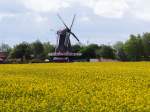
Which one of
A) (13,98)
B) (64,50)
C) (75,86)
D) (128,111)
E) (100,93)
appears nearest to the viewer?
(128,111)

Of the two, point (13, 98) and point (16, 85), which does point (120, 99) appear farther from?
point (16, 85)

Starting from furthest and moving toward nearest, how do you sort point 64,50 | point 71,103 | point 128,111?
point 64,50, point 71,103, point 128,111

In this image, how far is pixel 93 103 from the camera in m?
22.3

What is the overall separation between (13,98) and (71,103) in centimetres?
286

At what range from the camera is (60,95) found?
80.4 feet

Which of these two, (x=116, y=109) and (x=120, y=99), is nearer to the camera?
(x=116, y=109)

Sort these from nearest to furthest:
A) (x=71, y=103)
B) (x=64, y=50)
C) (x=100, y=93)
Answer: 1. (x=71, y=103)
2. (x=100, y=93)
3. (x=64, y=50)

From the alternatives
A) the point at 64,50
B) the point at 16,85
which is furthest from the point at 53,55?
the point at 16,85

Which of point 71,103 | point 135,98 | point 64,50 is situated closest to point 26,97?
point 71,103

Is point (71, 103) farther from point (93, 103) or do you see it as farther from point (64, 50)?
point (64, 50)

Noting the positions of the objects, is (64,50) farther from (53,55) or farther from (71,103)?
(71,103)

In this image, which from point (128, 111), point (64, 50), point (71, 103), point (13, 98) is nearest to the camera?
point (128, 111)

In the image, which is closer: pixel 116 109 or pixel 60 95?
pixel 116 109

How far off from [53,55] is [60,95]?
168 meters
